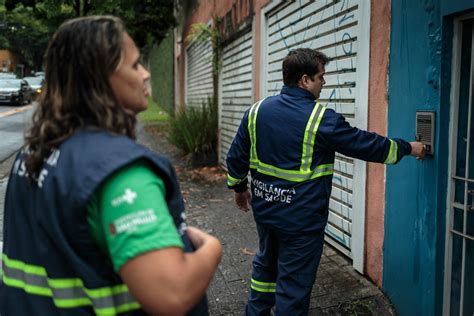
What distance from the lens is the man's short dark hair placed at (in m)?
3.20

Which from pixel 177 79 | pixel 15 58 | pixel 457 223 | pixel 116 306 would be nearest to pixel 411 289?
pixel 457 223

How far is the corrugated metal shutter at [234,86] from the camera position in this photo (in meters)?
7.94

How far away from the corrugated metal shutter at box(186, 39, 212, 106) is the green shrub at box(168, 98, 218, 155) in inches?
59.2

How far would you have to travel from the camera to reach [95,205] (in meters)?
1.27

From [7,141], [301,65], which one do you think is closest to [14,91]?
[7,141]

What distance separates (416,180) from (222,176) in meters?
5.91

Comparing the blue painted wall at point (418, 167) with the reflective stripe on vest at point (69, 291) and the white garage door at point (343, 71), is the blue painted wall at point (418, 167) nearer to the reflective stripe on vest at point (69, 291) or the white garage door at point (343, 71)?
the white garage door at point (343, 71)

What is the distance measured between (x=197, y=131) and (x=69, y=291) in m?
8.39

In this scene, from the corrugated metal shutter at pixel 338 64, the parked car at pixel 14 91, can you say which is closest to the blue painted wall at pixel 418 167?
the corrugated metal shutter at pixel 338 64

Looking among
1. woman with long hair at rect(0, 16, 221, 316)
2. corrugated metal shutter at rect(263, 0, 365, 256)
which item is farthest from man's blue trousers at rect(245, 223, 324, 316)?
woman with long hair at rect(0, 16, 221, 316)

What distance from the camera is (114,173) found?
49.0 inches

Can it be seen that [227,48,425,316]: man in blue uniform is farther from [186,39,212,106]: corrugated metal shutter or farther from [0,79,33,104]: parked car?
[0,79,33,104]: parked car

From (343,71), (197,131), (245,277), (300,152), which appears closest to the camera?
(300,152)

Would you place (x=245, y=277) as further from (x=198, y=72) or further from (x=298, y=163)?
(x=198, y=72)
